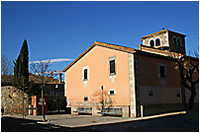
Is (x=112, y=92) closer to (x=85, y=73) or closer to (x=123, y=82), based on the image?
(x=123, y=82)

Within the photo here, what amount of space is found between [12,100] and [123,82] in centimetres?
1152

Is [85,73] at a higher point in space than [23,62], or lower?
lower

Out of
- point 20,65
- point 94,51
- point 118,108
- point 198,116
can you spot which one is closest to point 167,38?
point 94,51

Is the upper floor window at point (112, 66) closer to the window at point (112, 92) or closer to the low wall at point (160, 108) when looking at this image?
the window at point (112, 92)

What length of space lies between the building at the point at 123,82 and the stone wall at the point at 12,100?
16.8 feet

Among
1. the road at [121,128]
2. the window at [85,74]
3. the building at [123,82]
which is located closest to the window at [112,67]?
the building at [123,82]

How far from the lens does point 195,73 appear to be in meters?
22.9

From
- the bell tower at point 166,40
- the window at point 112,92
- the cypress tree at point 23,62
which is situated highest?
the bell tower at point 166,40

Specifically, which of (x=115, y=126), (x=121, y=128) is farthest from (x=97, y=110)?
(x=121, y=128)

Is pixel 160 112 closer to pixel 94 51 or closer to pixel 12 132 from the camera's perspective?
pixel 94 51

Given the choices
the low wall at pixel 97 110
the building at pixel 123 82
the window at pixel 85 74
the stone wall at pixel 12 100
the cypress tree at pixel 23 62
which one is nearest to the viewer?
the low wall at pixel 97 110

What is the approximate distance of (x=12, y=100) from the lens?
22.2 meters

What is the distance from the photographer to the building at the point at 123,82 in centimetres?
1744

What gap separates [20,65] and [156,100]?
16.9 meters
